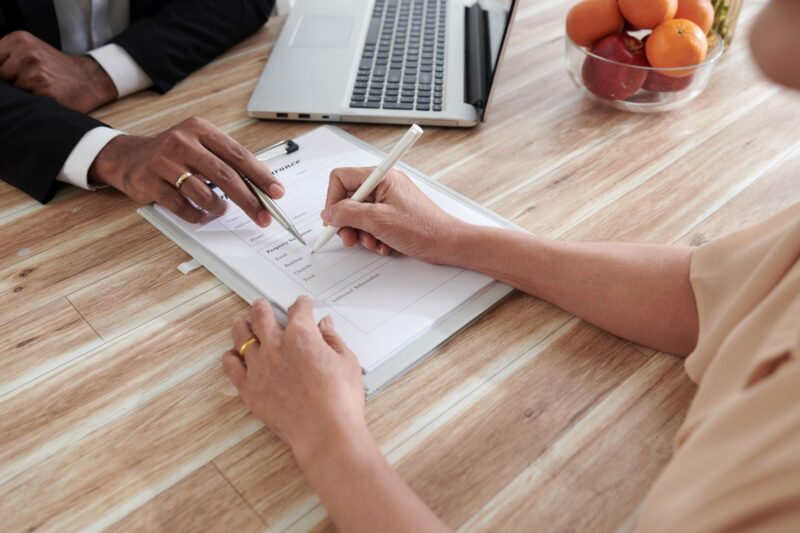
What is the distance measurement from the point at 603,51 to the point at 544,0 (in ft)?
1.63

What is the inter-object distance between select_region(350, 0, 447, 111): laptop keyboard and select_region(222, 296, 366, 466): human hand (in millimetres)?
497

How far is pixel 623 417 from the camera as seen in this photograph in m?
0.62

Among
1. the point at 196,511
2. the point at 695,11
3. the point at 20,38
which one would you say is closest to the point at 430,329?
the point at 196,511

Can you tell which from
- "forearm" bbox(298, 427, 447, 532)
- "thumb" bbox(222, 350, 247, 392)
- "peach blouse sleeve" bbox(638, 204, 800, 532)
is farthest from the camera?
"thumb" bbox(222, 350, 247, 392)

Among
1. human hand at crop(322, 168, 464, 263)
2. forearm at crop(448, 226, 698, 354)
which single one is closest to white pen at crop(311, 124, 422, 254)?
human hand at crop(322, 168, 464, 263)

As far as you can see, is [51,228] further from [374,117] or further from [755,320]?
[755,320]

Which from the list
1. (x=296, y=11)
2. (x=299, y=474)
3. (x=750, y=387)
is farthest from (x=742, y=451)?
(x=296, y=11)

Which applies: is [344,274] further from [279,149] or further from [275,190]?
[279,149]

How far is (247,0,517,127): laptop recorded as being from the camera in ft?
3.42

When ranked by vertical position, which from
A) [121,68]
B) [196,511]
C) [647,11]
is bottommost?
[196,511]

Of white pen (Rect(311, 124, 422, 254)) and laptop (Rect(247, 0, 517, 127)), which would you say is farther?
laptop (Rect(247, 0, 517, 127))

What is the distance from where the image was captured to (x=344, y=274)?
77cm

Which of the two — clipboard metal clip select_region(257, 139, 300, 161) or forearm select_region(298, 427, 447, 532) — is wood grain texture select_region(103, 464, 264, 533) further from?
clipboard metal clip select_region(257, 139, 300, 161)

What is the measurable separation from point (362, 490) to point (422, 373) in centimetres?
16
